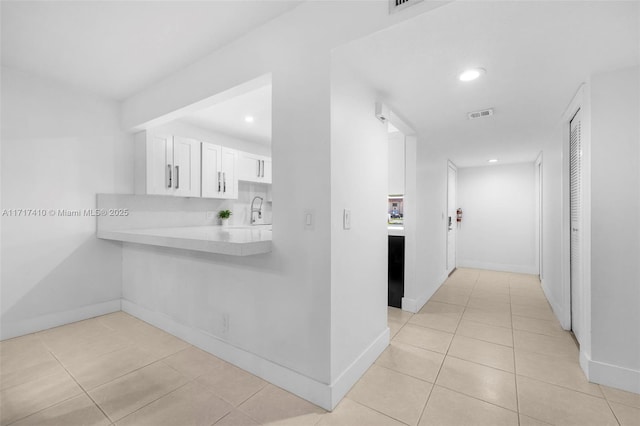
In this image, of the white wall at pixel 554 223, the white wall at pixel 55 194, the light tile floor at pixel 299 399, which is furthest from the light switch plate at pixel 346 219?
the white wall at pixel 55 194

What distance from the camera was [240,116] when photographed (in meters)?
3.54

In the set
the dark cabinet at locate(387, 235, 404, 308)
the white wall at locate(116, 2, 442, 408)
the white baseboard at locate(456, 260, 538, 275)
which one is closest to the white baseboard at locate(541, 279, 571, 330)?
the dark cabinet at locate(387, 235, 404, 308)

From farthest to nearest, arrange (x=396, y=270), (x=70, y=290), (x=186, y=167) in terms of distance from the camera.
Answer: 1. (x=396, y=270)
2. (x=186, y=167)
3. (x=70, y=290)

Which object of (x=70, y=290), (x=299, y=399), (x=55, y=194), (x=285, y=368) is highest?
(x=55, y=194)

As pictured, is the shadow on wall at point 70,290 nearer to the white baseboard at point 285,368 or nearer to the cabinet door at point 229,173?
the white baseboard at point 285,368

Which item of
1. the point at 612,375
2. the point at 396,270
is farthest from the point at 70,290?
the point at 612,375

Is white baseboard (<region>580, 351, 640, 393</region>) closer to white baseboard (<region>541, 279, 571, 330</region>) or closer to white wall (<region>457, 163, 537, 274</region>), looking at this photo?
white baseboard (<region>541, 279, 571, 330</region>)

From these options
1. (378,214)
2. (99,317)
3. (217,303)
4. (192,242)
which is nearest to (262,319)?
(217,303)

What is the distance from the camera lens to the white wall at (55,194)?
267cm

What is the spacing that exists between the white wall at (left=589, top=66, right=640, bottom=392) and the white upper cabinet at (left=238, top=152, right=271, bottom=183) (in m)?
3.81

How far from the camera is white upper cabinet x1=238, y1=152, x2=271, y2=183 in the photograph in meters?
4.25

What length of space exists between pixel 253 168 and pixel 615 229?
13.3 ft

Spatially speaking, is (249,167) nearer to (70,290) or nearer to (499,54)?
(70,290)

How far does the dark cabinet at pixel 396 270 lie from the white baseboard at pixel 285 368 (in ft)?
3.67
